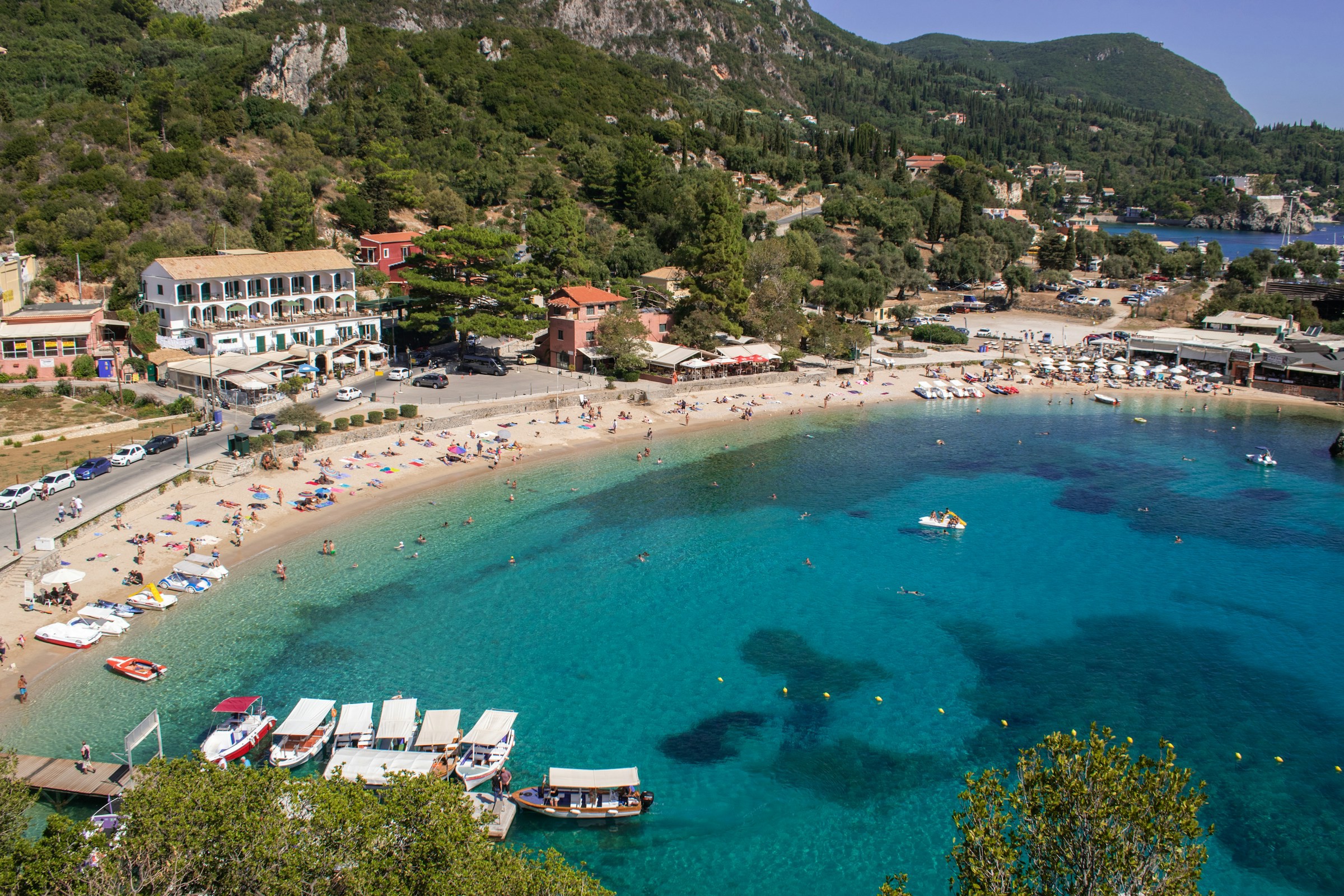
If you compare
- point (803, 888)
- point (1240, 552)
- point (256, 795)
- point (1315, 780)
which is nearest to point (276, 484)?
point (256, 795)

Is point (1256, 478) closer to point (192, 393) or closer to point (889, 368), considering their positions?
point (889, 368)

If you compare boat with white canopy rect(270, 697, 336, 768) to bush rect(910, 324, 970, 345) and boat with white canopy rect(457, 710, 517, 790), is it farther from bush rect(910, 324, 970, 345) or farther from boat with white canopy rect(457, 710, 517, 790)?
bush rect(910, 324, 970, 345)

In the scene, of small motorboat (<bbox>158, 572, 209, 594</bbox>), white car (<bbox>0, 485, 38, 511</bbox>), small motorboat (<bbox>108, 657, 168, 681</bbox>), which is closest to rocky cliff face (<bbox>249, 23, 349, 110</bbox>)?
white car (<bbox>0, 485, 38, 511</bbox>)

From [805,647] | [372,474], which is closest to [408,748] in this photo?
[805,647]

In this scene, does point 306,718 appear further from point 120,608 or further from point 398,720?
point 120,608

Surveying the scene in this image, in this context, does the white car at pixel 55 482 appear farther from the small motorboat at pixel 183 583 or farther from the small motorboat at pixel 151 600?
the small motorboat at pixel 151 600

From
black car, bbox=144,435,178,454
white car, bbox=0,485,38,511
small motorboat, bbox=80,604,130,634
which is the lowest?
small motorboat, bbox=80,604,130,634
